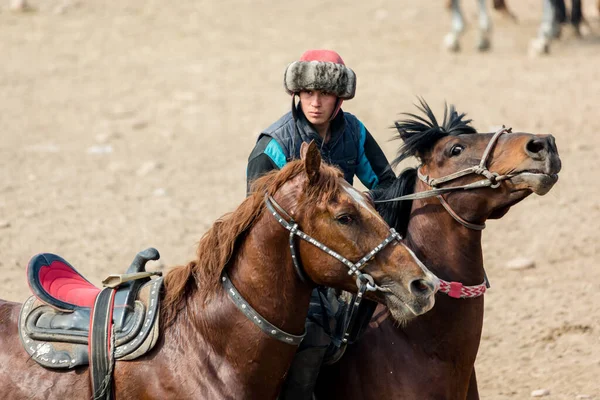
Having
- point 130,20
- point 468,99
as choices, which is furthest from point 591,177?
point 130,20

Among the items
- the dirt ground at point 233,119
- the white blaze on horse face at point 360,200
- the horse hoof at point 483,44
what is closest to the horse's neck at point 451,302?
the white blaze on horse face at point 360,200

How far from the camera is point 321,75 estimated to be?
4270 millimetres

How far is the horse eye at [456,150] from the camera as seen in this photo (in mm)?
4375

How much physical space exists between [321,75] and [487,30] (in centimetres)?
969

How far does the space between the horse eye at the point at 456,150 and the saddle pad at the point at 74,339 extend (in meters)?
1.49

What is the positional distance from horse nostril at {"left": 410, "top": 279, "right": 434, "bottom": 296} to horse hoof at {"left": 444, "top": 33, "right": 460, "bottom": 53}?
A: 1044 centimetres

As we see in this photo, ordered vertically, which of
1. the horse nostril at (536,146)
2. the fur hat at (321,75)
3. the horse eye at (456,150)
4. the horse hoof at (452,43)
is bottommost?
the horse hoof at (452,43)

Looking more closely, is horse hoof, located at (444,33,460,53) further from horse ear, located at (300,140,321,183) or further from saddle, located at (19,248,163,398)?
horse ear, located at (300,140,321,183)

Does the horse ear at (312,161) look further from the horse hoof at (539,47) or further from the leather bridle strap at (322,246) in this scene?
the horse hoof at (539,47)

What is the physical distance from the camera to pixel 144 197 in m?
9.23

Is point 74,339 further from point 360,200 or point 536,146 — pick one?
point 536,146

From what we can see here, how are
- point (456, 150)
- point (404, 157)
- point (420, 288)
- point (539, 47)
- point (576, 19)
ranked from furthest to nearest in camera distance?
point (576, 19), point (539, 47), point (404, 157), point (456, 150), point (420, 288)

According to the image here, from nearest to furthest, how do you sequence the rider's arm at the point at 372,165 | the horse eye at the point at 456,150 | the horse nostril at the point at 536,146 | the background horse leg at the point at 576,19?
the horse nostril at the point at 536,146 < the horse eye at the point at 456,150 < the rider's arm at the point at 372,165 < the background horse leg at the point at 576,19

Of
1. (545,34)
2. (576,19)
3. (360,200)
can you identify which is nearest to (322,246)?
(360,200)
